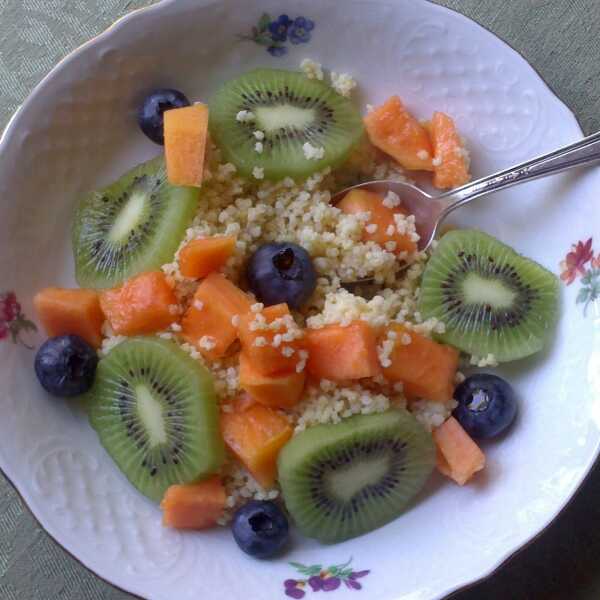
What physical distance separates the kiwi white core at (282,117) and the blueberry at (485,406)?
24.5 inches

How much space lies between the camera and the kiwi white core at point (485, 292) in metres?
1.57

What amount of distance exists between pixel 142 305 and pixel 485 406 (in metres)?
0.69

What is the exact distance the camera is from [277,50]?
1655 millimetres

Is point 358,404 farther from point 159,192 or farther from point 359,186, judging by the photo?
point 159,192

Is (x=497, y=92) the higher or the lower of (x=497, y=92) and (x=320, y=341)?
the higher

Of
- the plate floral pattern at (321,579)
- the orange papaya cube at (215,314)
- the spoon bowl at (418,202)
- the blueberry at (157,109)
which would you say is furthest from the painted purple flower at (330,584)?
the blueberry at (157,109)

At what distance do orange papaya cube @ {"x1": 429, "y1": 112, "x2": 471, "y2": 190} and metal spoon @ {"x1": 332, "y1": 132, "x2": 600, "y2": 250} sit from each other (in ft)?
0.07

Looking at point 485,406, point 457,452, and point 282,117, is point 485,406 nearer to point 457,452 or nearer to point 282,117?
point 457,452

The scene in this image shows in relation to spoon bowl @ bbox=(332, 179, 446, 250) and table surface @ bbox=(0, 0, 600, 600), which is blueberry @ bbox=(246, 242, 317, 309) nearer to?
spoon bowl @ bbox=(332, 179, 446, 250)

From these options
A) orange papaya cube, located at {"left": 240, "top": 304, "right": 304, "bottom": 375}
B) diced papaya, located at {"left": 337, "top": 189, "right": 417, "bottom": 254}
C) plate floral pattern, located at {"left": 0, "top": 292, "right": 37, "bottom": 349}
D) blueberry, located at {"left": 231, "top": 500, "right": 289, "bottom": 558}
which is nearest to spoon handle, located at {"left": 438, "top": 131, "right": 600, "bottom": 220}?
diced papaya, located at {"left": 337, "top": 189, "right": 417, "bottom": 254}

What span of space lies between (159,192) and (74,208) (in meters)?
0.21

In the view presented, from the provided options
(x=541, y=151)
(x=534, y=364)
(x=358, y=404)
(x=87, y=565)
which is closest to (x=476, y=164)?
(x=541, y=151)

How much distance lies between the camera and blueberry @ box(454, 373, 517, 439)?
1.50 metres

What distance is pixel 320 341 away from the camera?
1.46m
